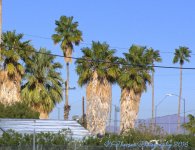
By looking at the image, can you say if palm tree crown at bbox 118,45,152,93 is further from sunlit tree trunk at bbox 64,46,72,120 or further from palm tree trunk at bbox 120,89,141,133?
sunlit tree trunk at bbox 64,46,72,120

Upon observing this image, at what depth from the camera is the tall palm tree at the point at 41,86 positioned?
48344mm

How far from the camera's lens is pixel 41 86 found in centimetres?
4891

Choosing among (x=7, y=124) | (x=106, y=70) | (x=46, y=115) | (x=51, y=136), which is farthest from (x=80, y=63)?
(x=51, y=136)

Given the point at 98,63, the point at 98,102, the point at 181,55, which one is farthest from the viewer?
the point at 181,55

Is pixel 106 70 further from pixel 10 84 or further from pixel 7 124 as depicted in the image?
pixel 7 124

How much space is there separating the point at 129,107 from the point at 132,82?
3.29 m

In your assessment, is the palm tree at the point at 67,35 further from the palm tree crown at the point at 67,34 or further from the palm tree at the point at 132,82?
the palm tree at the point at 132,82

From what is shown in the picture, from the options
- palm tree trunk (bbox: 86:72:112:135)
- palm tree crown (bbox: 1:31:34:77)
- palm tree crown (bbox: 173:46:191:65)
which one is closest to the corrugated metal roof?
palm tree crown (bbox: 1:31:34:77)

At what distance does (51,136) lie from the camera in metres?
26.8

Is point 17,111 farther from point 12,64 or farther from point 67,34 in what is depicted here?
point 67,34

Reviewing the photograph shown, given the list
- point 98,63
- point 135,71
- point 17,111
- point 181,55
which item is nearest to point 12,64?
point 17,111

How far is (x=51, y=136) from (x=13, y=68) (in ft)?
66.4

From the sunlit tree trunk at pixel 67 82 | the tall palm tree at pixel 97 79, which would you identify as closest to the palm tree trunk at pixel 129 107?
the tall palm tree at pixel 97 79

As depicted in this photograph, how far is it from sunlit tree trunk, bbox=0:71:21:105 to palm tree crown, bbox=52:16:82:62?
10235 millimetres
